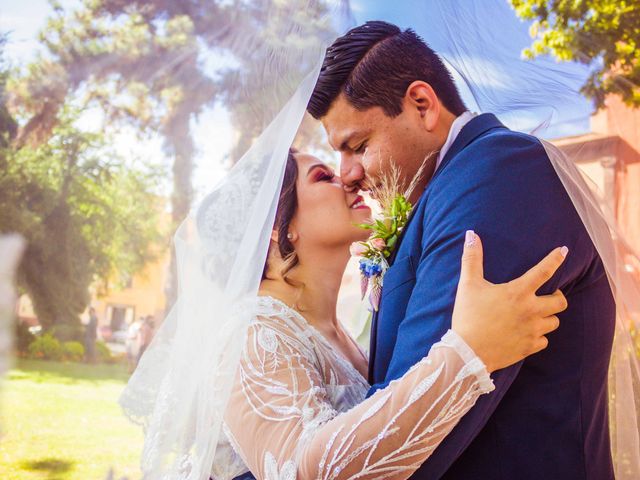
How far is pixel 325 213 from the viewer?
2969 millimetres

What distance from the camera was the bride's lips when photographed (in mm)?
3010

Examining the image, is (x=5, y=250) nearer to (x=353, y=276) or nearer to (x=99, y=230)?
(x=99, y=230)

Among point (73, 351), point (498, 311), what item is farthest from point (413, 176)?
point (73, 351)

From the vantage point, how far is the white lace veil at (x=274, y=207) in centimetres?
205

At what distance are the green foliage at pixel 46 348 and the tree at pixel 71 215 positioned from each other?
31 centimetres

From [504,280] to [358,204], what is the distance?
1493 millimetres

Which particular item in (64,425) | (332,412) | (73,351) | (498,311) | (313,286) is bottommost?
(64,425)

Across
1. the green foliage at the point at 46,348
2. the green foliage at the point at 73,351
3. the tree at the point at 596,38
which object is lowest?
the green foliage at the point at 73,351

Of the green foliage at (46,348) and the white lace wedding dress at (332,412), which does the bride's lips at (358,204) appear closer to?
the white lace wedding dress at (332,412)

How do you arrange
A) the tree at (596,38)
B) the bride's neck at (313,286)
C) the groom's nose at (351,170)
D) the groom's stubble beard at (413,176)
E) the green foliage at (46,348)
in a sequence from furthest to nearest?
the green foliage at (46,348)
the bride's neck at (313,286)
the tree at (596,38)
the groom's nose at (351,170)
the groom's stubble beard at (413,176)

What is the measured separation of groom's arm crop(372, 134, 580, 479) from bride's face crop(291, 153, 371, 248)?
4.08 feet

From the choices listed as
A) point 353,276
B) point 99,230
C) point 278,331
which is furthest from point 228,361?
point 99,230

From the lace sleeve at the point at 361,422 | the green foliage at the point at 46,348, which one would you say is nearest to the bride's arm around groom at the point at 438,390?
the lace sleeve at the point at 361,422

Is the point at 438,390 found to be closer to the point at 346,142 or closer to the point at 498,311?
the point at 498,311
